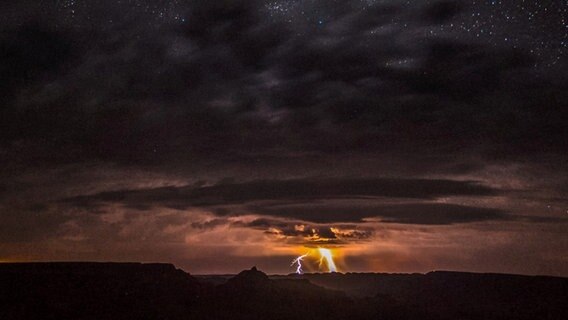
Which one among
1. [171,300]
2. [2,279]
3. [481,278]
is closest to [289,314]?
[171,300]

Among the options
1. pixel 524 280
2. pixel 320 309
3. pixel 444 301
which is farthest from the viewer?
pixel 444 301

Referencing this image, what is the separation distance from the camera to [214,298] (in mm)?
71250

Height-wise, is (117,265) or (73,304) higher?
(117,265)

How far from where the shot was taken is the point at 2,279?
188ft

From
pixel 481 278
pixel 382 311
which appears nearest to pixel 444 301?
pixel 481 278

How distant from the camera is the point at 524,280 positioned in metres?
106

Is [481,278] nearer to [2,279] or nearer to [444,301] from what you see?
[444,301]

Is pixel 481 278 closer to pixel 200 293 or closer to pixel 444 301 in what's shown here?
pixel 444 301

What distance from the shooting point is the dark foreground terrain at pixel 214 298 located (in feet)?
189

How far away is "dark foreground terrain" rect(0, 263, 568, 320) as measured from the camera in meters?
57.8

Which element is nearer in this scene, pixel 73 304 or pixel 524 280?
pixel 73 304

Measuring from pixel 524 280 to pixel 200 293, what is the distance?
2618 inches

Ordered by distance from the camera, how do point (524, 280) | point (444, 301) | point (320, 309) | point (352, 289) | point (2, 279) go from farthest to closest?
point (352, 289) → point (444, 301) → point (524, 280) → point (320, 309) → point (2, 279)

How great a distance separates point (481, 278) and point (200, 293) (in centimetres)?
6954
